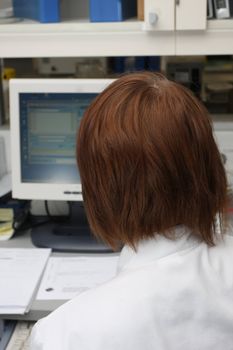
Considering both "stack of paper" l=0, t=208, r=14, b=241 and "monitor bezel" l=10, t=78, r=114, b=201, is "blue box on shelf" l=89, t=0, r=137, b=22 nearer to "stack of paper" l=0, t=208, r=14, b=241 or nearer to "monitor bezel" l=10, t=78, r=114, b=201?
"monitor bezel" l=10, t=78, r=114, b=201

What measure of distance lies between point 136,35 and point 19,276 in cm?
74

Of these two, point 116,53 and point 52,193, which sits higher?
point 116,53

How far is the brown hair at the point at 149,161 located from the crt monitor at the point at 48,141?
63 cm

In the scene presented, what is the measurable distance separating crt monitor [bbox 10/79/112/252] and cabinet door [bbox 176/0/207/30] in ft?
0.99

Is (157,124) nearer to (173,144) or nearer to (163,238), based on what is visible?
(173,144)

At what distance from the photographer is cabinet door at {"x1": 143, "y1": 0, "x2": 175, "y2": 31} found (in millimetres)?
1447

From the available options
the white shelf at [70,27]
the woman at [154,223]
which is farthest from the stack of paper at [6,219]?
the woman at [154,223]

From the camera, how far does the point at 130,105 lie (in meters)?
0.82

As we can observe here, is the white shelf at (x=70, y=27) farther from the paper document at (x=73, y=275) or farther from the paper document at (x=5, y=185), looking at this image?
the paper document at (x=73, y=275)

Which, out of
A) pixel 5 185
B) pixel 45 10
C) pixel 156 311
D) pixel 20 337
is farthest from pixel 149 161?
pixel 5 185

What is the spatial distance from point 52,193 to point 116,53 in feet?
1.46

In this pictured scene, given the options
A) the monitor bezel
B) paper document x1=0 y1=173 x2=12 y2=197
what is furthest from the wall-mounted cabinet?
paper document x1=0 y1=173 x2=12 y2=197

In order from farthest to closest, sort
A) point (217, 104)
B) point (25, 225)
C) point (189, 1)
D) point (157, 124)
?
point (217, 104), point (25, 225), point (189, 1), point (157, 124)

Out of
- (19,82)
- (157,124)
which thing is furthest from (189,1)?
(157,124)
